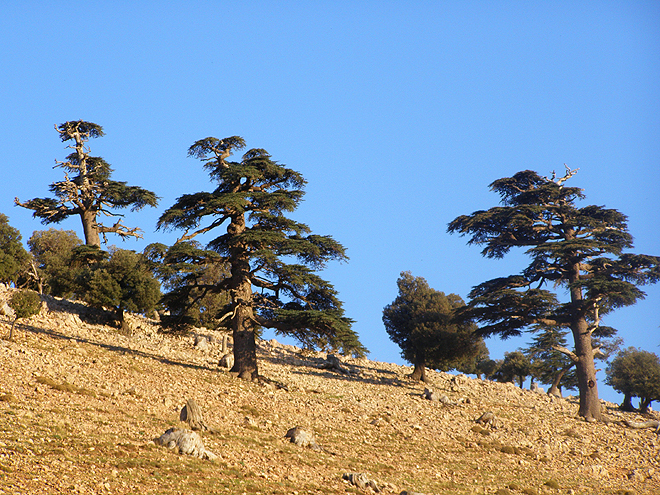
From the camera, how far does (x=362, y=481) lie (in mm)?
14156

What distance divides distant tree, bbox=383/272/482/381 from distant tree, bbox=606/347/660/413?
49.3ft

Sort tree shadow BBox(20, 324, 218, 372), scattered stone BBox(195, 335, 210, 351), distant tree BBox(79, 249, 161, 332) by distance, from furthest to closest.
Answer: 1. scattered stone BBox(195, 335, 210, 351)
2. distant tree BBox(79, 249, 161, 332)
3. tree shadow BBox(20, 324, 218, 372)

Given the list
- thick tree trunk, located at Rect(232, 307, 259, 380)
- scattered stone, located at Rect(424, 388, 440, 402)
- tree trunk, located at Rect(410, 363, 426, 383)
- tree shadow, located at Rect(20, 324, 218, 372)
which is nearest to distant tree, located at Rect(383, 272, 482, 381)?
tree trunk, located at Rect(410, 363, 426, 383)

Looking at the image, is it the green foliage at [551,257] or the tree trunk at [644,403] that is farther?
the tree trunk at [644,403]

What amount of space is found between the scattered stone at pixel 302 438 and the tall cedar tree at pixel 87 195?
1158 inches

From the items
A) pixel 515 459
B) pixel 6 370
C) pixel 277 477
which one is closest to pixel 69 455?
pixel 277 477

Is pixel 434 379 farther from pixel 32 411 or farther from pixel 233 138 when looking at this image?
pixel 32 411

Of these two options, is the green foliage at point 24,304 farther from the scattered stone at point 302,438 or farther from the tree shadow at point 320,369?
the tree shadow at point 320,369

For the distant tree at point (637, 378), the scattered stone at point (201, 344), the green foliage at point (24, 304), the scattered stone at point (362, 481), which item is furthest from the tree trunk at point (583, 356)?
the green foliage at point (24, 304)

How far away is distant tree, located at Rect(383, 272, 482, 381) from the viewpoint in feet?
137

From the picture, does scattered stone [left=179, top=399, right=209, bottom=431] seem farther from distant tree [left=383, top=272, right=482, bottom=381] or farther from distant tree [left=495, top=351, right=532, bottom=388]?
distant tree [left=495, top=351, right=532, bottom=388]

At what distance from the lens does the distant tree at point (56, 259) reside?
130 ft

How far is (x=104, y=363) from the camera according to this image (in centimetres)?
2275

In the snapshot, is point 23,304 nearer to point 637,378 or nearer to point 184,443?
point 184,443
